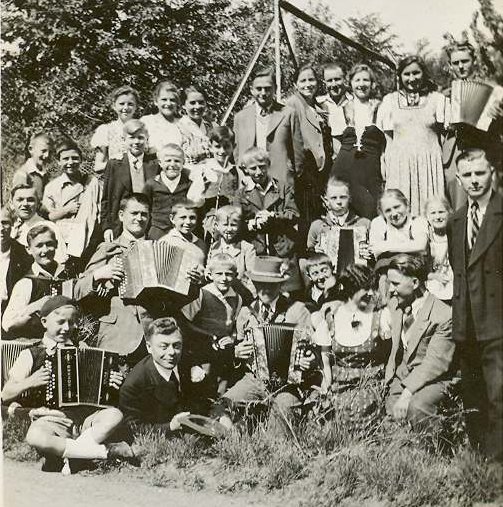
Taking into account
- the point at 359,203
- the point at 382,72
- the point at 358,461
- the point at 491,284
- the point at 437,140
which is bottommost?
the point at 358,461

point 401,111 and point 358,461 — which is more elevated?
point 401,111

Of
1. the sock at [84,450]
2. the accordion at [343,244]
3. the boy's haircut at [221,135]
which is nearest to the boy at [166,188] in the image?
the boy's haircut at [221,135]

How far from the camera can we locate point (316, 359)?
18.0 feet

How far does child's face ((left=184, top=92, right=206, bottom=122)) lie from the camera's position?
582 cm

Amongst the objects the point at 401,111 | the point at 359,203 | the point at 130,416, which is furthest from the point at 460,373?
the point at 130,416

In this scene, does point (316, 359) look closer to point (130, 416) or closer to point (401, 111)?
point (130, 416)

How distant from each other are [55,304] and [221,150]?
1554 mm

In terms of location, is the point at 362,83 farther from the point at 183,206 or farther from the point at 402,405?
the point at 402,405

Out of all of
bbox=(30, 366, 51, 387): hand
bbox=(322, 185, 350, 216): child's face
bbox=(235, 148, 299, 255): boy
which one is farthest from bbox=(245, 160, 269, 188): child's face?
Result: bbox=(30, 366, 51, 387): hand

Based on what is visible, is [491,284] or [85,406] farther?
[85,406]

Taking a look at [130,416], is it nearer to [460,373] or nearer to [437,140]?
[460,373]

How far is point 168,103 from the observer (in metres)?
5.85

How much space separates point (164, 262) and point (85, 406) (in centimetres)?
111

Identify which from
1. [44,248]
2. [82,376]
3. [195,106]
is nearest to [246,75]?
[195,106]
